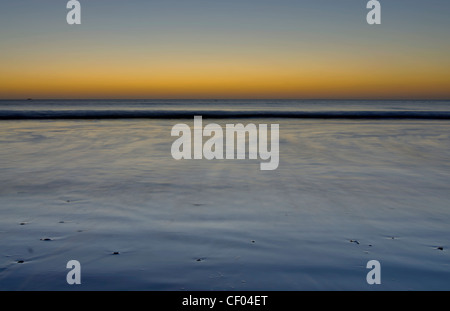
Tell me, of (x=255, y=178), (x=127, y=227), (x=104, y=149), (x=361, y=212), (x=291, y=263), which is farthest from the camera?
(x=104, y=149)

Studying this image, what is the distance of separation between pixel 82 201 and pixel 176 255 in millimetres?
2288

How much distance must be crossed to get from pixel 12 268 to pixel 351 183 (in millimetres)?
4930

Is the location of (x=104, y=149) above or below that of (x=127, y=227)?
above

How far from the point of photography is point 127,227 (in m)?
4.14

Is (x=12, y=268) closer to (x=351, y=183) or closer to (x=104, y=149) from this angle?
(x=351, y=183)

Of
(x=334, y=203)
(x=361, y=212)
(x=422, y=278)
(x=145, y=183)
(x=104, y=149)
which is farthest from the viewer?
→ (x=104, y=149)

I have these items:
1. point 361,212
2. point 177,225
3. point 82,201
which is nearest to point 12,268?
point 177,225

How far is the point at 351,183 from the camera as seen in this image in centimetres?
631
